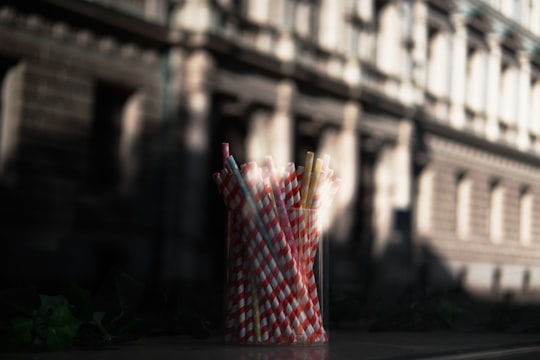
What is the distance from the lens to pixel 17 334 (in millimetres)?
7117

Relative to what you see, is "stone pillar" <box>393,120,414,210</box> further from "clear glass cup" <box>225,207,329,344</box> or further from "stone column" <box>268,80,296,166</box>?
"clear glass cup" <box>225,207,329,344</box>

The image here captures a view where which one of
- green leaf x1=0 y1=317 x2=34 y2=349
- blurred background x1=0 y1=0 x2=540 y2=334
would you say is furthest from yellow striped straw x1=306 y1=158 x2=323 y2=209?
green leaf x1=0 y1=317 x2=34 y2=349

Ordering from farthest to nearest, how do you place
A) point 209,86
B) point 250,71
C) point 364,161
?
point 364,161
point 250,71
point 209,86

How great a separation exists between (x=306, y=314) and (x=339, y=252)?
1951cm

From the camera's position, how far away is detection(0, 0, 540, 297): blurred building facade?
19.1 meters

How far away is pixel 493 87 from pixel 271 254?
3083 centimetres

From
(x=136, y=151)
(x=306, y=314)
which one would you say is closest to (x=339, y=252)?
(x=136, y=151)

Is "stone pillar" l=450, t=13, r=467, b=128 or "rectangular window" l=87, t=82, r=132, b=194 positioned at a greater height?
"stone pillar" l=450, t=13, r=467, b=128

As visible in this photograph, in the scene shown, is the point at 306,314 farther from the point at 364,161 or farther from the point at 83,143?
the point at 364,161

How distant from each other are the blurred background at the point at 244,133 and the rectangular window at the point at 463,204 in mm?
47

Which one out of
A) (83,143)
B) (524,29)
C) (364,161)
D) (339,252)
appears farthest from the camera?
(524,29)

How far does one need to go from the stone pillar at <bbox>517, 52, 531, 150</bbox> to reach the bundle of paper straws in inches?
1279

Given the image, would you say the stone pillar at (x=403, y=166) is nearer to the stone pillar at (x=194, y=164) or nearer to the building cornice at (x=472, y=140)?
the building cornice at (x=472, y=140)

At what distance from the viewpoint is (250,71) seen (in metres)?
23.9
